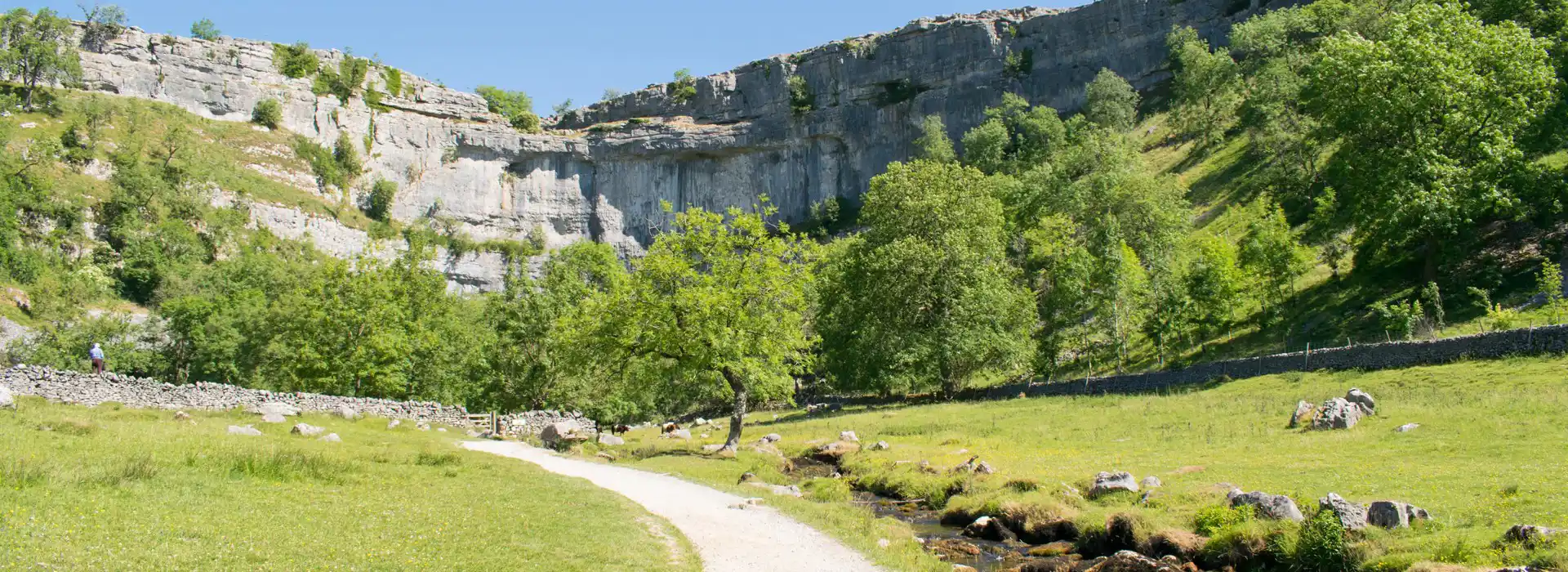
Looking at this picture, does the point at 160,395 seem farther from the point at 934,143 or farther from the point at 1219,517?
the point at 934,143

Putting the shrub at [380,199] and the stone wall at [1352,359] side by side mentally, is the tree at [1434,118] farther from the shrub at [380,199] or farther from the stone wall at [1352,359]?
the shrub at [380,199]

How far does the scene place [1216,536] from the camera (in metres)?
14.4

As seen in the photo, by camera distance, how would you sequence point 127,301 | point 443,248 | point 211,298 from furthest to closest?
point 443,248 → point 127,301 → point 211,298

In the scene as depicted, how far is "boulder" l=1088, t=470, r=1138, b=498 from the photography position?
58.7 feet

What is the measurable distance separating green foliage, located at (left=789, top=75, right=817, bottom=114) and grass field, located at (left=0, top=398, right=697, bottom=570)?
103 metres

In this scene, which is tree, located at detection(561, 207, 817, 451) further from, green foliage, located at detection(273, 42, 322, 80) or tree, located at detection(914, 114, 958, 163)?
green foliage, located at detection(273, 42, 322, 80)

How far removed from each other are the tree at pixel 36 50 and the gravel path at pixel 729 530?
4404 inches

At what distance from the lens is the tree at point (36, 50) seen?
10056cm

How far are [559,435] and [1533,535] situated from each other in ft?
90.6

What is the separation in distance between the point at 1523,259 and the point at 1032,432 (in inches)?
902

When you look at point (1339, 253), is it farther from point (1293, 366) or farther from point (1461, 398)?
point (1461, 398)

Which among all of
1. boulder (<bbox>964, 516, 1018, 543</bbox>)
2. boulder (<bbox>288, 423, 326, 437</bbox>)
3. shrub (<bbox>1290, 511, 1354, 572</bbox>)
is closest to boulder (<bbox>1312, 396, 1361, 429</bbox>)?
boulder (<bbox>964, 516, 1018, 543</bbox>)

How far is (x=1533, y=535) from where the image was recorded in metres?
11.1

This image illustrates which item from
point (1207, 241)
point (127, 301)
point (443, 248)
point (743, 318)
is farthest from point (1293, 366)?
point (443, 248)
